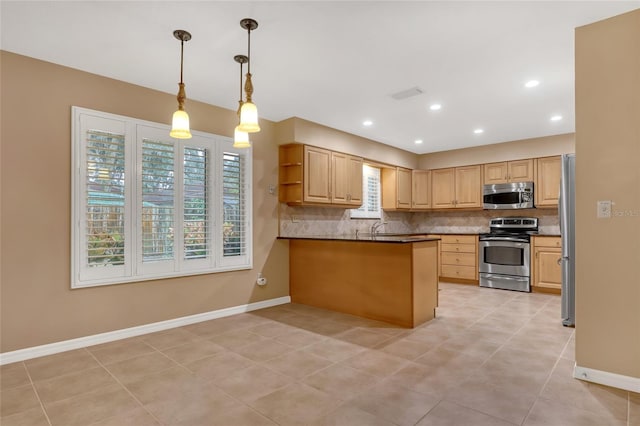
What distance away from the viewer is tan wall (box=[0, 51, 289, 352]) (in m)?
2.94

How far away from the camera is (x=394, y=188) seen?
22.5 ft

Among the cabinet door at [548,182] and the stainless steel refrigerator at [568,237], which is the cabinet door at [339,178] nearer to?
the stainless steel refrigerator at [568,237]

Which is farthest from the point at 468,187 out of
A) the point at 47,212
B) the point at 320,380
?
the point at 47,212

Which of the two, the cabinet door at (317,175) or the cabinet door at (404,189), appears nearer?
the cabinet door at (317,175)

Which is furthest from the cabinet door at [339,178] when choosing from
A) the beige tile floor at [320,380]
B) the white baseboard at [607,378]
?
the white baseboard at [607,378]

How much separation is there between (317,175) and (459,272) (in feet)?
11.5

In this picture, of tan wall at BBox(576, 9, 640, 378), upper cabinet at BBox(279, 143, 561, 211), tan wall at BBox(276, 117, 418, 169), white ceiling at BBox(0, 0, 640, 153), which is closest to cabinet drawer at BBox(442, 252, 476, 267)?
upper cabinet at BBox(279, 143, 561, 211)

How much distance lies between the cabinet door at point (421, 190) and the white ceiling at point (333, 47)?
2.90 m

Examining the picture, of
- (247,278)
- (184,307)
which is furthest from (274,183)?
(184,307)

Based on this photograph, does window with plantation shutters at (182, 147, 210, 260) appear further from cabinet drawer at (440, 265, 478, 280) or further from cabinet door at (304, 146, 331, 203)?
cabinet drawer at (440, 265, 478, 280)

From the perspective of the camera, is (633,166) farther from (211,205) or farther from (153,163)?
(153,163)

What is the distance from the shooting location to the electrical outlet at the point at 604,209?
2449 mm

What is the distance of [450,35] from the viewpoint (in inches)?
107

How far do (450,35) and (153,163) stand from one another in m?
3.12
